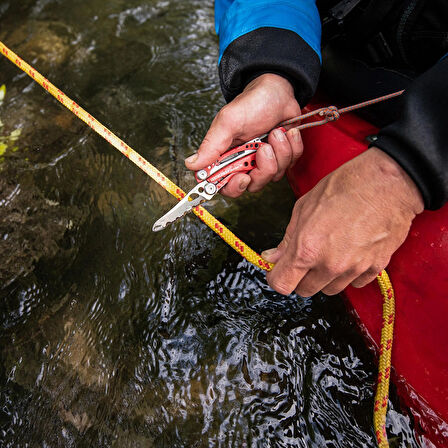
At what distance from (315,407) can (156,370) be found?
2.23 feet

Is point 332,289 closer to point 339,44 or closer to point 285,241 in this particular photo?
point 285,241

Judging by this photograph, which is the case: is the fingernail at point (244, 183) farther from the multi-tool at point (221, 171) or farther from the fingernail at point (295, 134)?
the fingernail at point (295, 134)

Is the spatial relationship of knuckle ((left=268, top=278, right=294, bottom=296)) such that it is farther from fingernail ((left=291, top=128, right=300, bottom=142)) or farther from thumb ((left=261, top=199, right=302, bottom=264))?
fingernail ((left=291, top=128, right=300, bottom=142))

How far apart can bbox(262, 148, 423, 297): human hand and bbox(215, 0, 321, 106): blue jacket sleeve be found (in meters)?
0.63

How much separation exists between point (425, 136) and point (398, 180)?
0.45 feet

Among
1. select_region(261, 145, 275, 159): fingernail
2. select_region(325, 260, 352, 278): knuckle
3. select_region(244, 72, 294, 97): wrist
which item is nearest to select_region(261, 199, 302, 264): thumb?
select_region(325, 260, 352, 278): knuckle

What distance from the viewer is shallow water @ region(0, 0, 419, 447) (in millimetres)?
1552

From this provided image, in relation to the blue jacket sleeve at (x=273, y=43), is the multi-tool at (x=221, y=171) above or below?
below

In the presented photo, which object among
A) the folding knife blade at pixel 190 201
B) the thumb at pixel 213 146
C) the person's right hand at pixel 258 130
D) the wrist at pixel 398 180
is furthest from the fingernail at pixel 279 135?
the wrist at pixel 398 180

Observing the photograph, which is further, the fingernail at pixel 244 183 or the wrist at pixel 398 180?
the fingernail at pixel 244 183

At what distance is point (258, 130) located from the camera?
171cm

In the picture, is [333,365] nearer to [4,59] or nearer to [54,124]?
[54,124]

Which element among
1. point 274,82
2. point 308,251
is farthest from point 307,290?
point 274,82

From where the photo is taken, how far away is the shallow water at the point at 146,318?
1552 millimetres
